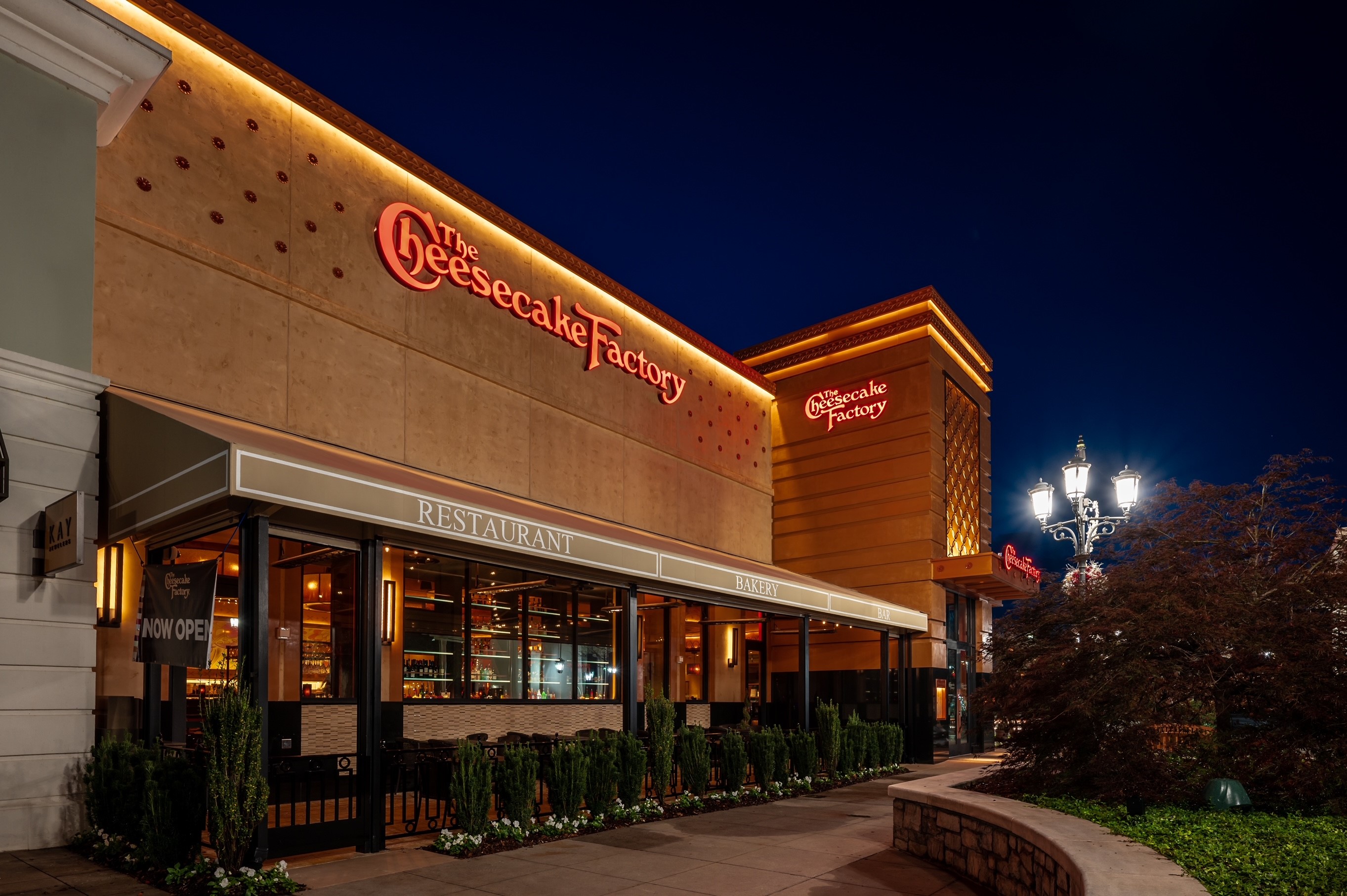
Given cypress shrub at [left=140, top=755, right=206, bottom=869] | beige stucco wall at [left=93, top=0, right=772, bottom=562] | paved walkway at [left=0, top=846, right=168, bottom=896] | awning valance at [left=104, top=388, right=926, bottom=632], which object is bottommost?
paved walkway at [left=0, top=846, right=168, bottom=896]

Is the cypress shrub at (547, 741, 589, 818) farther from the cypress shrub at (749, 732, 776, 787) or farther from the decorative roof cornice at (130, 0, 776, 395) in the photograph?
the decorative roof cornice at (130, 0, 776, 395)

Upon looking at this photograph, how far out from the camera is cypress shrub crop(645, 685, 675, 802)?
11852 mm

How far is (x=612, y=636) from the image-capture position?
18.0 m

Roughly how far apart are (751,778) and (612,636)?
12.5 ft

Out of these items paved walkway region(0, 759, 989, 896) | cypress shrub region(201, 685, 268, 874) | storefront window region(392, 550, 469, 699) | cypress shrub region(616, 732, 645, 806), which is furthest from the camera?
storefront window region(392, 550, 469, 699)

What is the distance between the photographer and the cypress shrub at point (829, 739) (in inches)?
619

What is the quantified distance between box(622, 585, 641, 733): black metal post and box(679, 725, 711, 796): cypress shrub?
713 mm

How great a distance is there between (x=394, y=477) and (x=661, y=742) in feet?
15.8

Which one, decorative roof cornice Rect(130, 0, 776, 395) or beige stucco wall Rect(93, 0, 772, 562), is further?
decorative roof cornice Rect(130, 0, 776, 395)

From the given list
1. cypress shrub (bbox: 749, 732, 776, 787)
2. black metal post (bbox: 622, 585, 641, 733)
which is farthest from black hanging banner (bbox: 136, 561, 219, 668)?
cypress shrub (bbox: 749, 732, 776, 787)

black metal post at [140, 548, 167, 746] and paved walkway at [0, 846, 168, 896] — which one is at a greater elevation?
black metal post at [140, 548, 167, 746]

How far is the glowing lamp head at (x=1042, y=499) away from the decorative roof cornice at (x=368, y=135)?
8.36 m

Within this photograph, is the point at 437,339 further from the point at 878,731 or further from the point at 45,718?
the point at 878,731

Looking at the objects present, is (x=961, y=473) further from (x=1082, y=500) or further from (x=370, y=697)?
(x=370, y=697)
